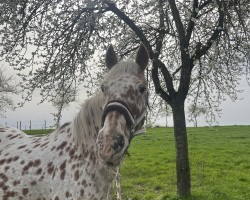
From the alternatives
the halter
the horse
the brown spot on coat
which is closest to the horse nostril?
the horse

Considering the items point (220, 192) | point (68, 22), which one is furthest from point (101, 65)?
point (220, 192)

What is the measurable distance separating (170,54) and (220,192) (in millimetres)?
6270

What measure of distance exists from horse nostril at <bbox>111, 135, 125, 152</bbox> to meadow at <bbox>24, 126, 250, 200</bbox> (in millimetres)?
10115

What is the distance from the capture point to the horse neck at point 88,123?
4.44 metres

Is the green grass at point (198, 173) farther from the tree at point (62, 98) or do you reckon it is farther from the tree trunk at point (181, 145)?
the tree at point (62, 98)

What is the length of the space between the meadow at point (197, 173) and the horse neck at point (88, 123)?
9411 millimetres

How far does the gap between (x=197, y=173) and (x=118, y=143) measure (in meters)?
18.2

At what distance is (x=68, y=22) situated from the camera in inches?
465

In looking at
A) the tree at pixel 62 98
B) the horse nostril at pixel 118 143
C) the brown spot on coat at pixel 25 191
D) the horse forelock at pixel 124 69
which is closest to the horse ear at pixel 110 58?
the horse forelock at pixel 124 69

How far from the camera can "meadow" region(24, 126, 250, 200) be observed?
51.3ft

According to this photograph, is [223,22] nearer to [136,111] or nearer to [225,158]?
[136,111]

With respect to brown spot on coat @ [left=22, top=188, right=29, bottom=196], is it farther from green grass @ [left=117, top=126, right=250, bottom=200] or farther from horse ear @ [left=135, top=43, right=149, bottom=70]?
green grass @ [left=117, top=126, right=250, bottom=200]

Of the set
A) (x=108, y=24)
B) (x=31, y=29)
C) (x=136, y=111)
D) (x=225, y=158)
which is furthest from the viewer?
(x=225, y=158)

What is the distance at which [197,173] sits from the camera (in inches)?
822
